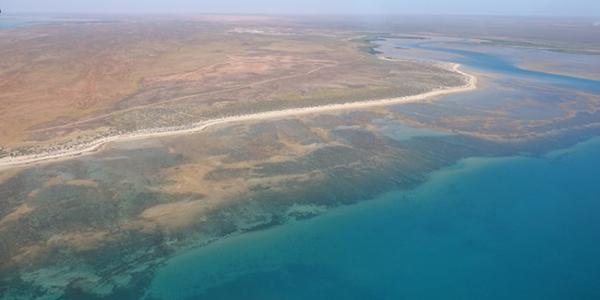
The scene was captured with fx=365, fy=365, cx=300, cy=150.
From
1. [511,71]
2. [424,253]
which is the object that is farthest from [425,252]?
[511,71]

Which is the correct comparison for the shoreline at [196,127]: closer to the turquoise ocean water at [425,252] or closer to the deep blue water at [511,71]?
the deep blue water at [511,71]

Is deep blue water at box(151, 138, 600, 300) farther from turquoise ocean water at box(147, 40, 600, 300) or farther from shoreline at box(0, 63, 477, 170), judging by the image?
shoreline at box(0, 63, 477, 170)

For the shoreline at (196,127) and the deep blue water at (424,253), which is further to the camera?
the shoreline at (196,127)

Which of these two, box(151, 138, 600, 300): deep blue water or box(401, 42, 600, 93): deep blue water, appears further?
box(401, 42, 600, 93): deep blue water

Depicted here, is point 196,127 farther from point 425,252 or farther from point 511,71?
point 511,71

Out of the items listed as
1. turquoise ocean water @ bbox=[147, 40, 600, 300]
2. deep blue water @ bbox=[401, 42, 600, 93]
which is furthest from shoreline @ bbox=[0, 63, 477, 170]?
turquoise ocean water @ bbox=[147, 40, 600, 300]

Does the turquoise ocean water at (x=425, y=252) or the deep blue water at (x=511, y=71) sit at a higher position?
the deep blue water at (x=511, y=71)

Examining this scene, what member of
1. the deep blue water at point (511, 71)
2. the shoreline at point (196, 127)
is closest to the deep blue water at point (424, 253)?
the shoreline at point (196, 127)
